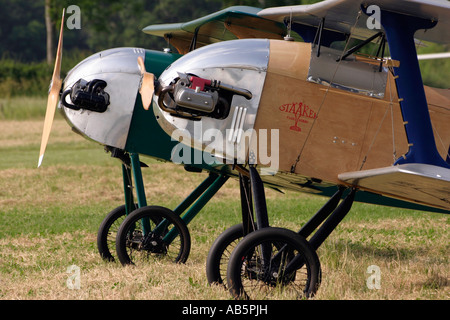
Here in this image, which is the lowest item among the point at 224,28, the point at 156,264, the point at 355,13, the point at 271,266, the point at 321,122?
the point at 156,264

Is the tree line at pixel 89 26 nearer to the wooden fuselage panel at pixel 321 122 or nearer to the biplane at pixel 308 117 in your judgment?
the biplane at pixel 308 117

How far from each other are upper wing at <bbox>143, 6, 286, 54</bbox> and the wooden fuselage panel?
226 cm

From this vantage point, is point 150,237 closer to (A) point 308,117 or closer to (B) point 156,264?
(B) point 156,264

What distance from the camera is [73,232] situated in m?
10.8

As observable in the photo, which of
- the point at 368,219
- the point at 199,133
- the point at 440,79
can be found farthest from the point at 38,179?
the point at 440,79

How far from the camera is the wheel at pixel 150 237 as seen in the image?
24.9ft

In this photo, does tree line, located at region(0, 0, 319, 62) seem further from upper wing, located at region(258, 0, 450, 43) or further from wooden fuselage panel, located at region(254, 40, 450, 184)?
wooden fuselage panel, located at region(254, 40, 450, 184)

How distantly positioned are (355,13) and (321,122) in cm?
105

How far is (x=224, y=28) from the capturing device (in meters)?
8.77

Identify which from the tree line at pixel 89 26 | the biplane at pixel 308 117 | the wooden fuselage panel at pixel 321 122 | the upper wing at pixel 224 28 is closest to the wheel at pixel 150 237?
the biplane at pixel 308 117

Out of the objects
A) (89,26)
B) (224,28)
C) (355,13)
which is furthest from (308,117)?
(89,26)

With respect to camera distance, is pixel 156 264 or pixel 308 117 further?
pixel 156 264

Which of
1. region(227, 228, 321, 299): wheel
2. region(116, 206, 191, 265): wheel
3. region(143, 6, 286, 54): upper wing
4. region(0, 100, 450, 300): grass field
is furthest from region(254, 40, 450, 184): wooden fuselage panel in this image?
region(143, 6, 286, 54): upper wing
